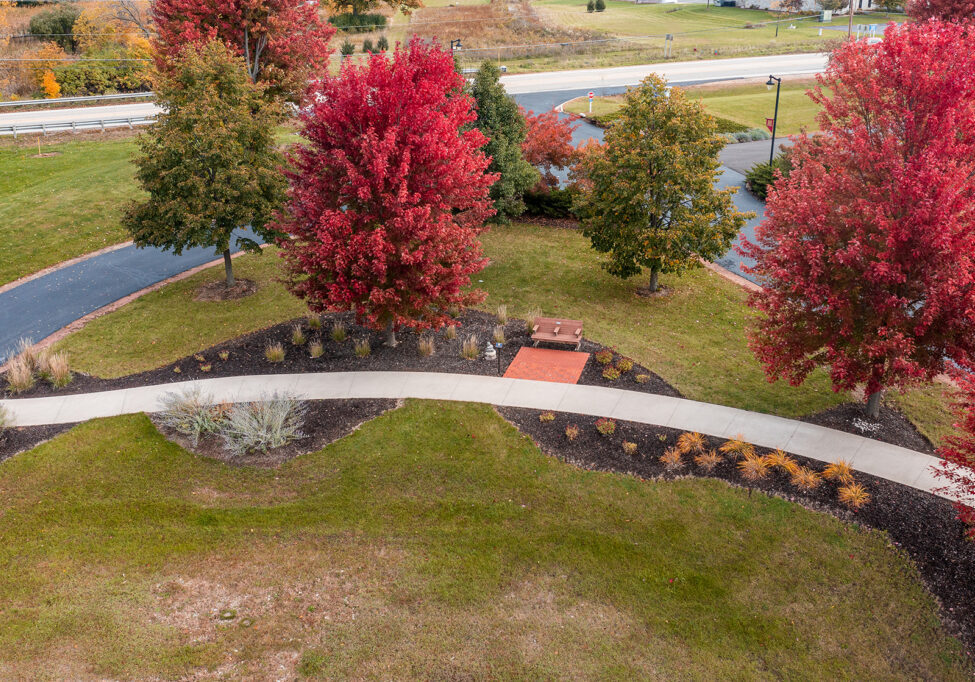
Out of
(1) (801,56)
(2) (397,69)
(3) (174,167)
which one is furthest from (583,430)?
(1) (801,56)

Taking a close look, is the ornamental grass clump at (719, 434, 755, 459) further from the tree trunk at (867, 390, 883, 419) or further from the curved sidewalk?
the tree trunk at (867, 390, 883, 419)

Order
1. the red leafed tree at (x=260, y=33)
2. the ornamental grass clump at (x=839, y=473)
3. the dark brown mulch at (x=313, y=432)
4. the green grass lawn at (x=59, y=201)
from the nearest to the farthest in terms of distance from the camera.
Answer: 1. the ornamental grass clump at (x=839, y=473)
2. the dark brown mulch at (x=313, y=432)
3. the green grass lawn at (x=59, y=201)
4. the red leafed tree at (x=260, y=33)

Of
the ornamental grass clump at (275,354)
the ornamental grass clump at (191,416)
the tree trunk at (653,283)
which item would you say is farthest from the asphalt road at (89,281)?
the ornamental grass clump at (275,354)

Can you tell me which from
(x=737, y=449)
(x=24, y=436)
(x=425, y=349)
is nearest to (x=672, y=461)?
(x=737, y=449)

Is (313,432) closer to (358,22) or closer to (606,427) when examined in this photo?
(606,427)

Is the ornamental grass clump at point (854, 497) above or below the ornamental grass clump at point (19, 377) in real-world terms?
below

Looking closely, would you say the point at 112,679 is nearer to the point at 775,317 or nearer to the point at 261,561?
the point at 261,561

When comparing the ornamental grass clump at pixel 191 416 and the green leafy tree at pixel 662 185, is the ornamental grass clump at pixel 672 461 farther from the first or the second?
the ornamental grass clump at pixel 191 416

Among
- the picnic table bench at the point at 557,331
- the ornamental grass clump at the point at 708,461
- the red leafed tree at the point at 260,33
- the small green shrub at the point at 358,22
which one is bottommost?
the ornamental grass clump at the point at 708,461
